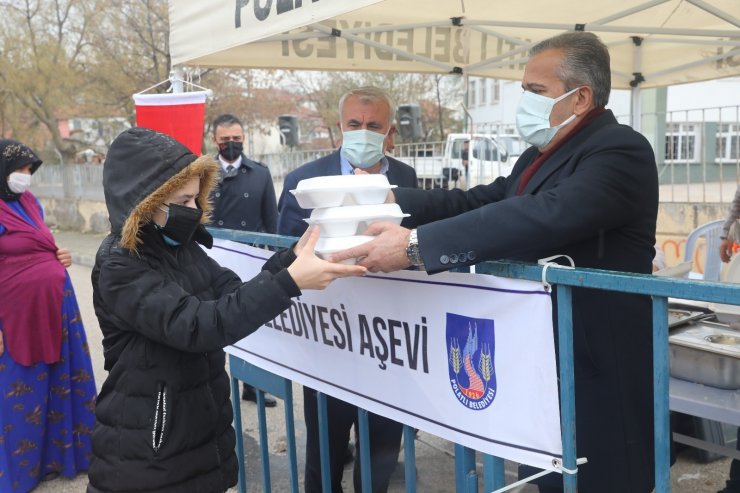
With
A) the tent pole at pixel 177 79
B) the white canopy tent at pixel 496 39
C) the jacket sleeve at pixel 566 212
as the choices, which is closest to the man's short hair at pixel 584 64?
the jacket sleeve at pixel 566 212

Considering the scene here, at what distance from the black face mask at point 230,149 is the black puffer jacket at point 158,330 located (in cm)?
342

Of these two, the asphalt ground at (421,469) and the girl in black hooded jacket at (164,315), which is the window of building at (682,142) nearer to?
the asphalt ground at (421,469)

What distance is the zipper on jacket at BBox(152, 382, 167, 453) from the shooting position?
1.93 metres

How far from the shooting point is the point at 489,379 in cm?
166

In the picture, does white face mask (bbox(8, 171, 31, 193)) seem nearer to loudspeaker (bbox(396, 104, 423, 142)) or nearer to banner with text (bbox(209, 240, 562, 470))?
banner with text (bbox(209, 240, 562, 470))

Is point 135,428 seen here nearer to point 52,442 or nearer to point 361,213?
point 361,213

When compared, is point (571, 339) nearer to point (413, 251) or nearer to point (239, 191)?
point (413, 251)

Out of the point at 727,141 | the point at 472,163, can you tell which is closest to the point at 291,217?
the point at 727,141

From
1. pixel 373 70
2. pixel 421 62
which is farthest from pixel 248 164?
pixel 421 62

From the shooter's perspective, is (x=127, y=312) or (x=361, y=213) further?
(x=127, y=312)

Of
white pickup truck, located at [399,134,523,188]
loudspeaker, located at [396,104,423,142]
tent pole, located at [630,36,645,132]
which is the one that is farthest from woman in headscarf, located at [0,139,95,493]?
loudspeaker, located at [396,104,423,142]

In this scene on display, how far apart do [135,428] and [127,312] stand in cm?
37

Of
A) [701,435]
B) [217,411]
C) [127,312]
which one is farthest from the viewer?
[701,435]

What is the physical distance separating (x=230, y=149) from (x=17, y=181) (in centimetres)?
197
